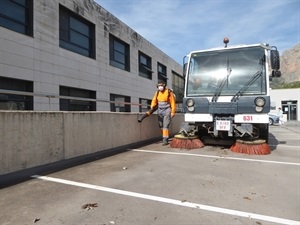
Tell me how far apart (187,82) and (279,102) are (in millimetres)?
35386

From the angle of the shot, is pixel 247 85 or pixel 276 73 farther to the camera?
pixel 276 73

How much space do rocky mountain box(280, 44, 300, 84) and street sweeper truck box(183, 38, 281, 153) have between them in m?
132

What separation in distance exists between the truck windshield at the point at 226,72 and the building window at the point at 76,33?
7832 millimetres

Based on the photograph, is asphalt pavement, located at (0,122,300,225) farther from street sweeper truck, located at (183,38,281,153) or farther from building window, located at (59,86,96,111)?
building window, located at (59,86,96,111)

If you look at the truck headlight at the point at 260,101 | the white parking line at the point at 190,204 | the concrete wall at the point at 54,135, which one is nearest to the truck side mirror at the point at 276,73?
the truck headlight at the point at 260,101

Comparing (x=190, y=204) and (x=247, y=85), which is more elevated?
(x=247, y=85)

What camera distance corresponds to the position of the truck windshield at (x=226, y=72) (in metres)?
7.59

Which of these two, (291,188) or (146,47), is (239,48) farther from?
(146,47)

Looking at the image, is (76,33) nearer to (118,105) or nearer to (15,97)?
(15,97)

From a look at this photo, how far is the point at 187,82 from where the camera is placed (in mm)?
8359

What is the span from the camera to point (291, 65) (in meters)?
135

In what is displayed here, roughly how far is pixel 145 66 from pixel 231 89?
1601 centimetres

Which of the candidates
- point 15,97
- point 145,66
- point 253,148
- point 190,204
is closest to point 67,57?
point 15,97

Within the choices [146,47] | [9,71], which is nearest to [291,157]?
[9,71]
